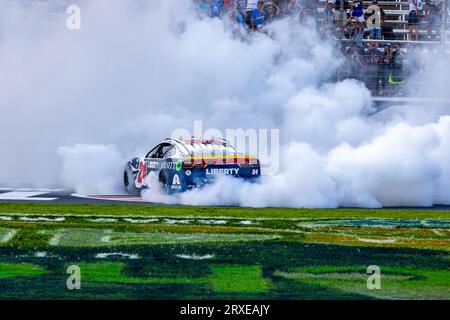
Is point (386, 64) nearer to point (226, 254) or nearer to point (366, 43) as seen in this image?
A: point (366, 43)

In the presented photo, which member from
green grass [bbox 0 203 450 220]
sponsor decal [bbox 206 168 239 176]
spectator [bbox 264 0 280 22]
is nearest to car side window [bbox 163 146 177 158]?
sponsor decal [bbox 206 168 239 176]

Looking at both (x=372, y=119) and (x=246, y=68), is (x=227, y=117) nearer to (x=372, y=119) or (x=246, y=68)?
(x=246, y=68)

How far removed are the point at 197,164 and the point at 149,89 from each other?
6409mm

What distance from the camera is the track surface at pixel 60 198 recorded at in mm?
15125

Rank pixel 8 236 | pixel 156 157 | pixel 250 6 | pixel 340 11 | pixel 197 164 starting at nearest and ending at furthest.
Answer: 1. pixel 8 236
2. pixel 197 164
3. pixel 156 157
4. pixel 250 6
5. pixel 340 11

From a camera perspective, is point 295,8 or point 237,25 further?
point 295,8

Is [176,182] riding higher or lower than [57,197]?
higher

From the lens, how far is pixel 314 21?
21.2 meters

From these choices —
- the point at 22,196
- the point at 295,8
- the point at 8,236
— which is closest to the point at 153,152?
the point at 22,196

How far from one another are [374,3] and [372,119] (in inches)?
138

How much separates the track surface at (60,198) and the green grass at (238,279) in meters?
6.66

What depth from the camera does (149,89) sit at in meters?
20.6

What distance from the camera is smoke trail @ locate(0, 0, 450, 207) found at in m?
19.3

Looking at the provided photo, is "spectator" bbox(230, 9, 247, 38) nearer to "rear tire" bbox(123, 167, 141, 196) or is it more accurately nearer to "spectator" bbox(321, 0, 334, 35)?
"spectator" bbox(321, 0, 334, 35)
